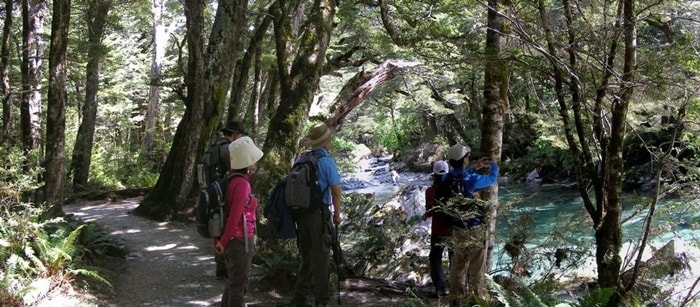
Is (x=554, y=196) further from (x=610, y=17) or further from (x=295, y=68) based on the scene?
(x=610, y=17)

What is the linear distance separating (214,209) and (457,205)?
202 cm

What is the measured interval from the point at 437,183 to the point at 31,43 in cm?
838

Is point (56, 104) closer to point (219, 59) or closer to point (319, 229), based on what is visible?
point (219, 59)

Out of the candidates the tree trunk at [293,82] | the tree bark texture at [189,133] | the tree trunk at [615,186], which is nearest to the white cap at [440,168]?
the tree trunk at [615,186]

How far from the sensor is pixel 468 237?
16.9 feet

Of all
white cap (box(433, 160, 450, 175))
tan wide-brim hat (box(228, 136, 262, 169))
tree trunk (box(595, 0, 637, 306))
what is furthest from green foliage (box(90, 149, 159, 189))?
tree trunk (box(595, 0, 637, 306))

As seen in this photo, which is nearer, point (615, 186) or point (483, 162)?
point (615, 186)

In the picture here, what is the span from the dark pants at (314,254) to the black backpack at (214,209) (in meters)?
0.80

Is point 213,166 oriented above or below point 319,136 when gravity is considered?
below

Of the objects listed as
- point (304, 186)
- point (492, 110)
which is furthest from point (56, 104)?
point (492, 110)

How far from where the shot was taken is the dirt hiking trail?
6359mm

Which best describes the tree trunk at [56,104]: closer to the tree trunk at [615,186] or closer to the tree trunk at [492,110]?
the tree trunk at [492,110]

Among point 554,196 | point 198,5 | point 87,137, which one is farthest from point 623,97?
point 554,196

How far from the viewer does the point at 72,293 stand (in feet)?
19.0
